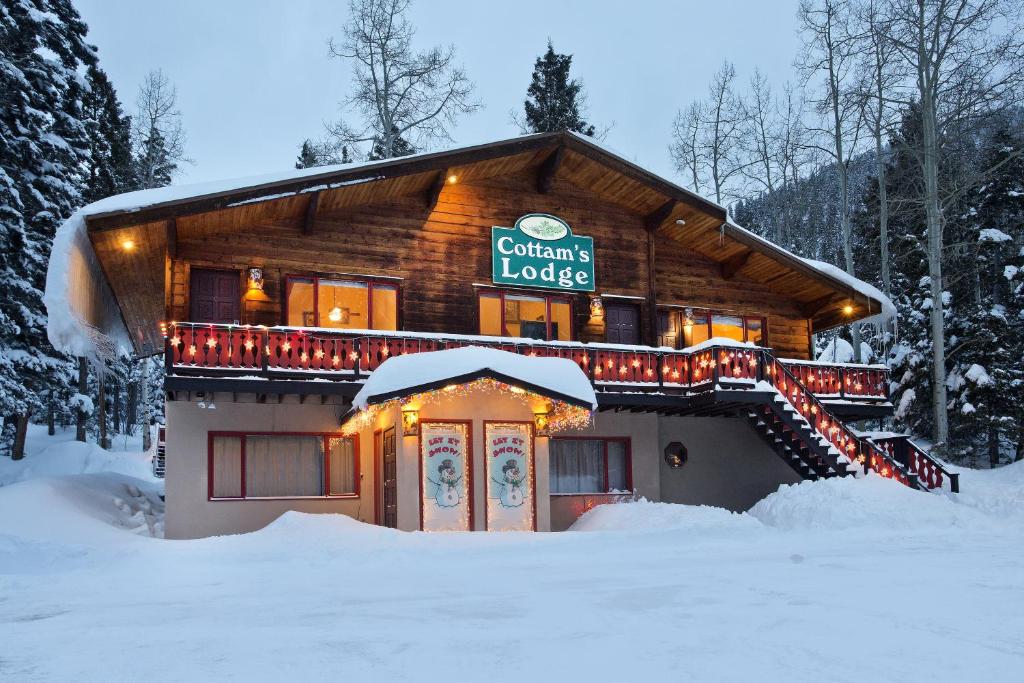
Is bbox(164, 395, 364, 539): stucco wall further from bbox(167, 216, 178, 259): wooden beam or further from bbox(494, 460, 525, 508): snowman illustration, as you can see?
bbox(494, 460, 525, 508): snowman illustration

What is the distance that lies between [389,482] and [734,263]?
411 inches

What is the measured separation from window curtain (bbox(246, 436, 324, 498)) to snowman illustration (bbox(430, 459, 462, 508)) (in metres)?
2.89

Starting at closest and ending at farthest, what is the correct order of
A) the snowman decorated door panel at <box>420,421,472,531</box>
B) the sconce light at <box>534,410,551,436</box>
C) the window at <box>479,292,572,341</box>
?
the snowman decorated door panel at <box>420,421,472,531</box>
the sconce light at <box>534,410,551,436</box>
the window at <box>479,292,572,341</box>

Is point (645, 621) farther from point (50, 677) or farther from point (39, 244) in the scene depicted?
point (39, 244)

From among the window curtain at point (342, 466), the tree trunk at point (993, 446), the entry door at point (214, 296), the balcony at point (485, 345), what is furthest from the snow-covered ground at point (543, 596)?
the tree trunk at point (993, 446)

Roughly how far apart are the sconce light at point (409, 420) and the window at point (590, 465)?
14.1 feet

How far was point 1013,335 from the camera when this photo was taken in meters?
28.8

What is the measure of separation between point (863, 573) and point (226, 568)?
803 cm

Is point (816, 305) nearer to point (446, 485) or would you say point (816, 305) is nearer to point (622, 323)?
point (622, 323)

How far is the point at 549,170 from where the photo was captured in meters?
20.1

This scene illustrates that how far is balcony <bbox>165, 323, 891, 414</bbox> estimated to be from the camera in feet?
50.7

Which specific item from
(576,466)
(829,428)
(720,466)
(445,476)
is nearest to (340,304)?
(445,476)

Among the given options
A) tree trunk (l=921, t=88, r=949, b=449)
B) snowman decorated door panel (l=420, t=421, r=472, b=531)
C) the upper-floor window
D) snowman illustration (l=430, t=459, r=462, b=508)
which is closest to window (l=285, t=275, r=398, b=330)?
snowman decorated door panel (l=420, t=421, r=472, b=531)

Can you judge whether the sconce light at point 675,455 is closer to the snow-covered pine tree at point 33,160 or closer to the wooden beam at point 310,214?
the wooden beam at point 310,214
